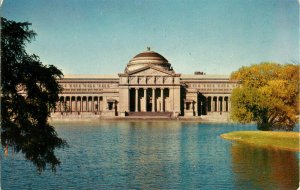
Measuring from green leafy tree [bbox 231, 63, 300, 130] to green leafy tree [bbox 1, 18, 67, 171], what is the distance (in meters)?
33.4

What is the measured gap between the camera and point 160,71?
13125 centimetres

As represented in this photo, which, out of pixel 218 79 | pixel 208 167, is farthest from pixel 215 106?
pixel 208 167

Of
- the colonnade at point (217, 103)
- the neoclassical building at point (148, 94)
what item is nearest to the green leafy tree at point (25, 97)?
the neoclassical building at point (148, 94)

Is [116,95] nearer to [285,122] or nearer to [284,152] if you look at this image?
[285,122]

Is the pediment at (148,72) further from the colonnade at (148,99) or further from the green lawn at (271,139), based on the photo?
the green lawn at (271,139)

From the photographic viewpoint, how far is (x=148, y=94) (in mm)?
134000

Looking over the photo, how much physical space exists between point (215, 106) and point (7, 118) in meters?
126

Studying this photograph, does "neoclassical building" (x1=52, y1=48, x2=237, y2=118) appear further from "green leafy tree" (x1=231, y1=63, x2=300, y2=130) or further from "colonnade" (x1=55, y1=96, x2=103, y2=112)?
"green leafy tree" (x1=231, y1=63, x2=300, y2=130)

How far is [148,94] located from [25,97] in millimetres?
112453

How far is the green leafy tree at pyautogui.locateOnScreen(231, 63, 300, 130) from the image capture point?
51.0m

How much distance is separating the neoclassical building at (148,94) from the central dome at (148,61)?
102 cm

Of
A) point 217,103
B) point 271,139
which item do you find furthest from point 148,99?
point 271,139

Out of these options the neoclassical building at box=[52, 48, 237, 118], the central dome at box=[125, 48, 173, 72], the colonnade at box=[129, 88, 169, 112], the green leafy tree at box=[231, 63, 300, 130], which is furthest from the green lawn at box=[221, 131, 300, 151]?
the central dome at box=[125, 48, 173, 72]

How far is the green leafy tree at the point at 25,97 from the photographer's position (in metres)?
20.0
